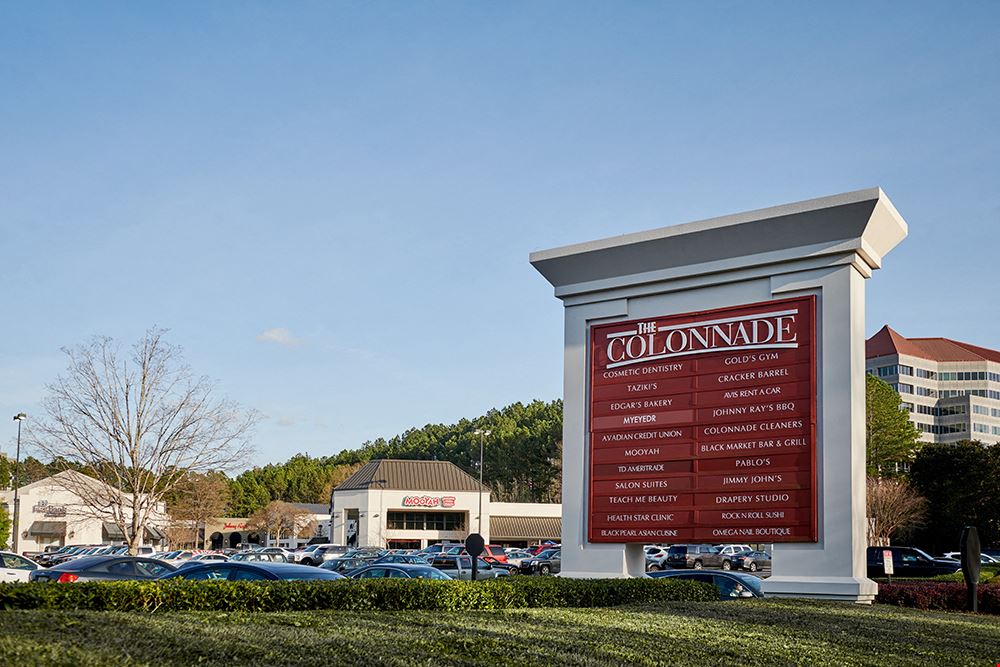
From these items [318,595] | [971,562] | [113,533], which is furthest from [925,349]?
[318,595]

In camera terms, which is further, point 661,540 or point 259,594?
point 661,540

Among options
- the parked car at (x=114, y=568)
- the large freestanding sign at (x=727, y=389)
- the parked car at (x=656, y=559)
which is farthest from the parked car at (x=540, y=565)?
the large freestanding sign at (x=727, y=389)

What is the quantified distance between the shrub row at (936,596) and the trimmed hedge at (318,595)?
5.72 metres

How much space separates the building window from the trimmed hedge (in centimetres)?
6154

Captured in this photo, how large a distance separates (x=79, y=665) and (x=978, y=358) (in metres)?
144

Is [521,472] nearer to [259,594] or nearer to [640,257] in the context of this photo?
[640,257]

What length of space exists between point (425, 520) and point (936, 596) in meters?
59.9

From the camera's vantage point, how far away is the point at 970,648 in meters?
11.6

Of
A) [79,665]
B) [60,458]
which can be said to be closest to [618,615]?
[79,665]

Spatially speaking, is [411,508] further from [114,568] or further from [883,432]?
[114,568]

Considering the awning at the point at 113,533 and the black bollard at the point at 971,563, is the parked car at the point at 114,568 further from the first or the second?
the awning at the point at 113,533

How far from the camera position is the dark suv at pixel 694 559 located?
146 ft

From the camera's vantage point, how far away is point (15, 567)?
2473 centimetres

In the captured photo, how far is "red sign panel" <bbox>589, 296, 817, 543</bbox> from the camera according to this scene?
17.8 metres
